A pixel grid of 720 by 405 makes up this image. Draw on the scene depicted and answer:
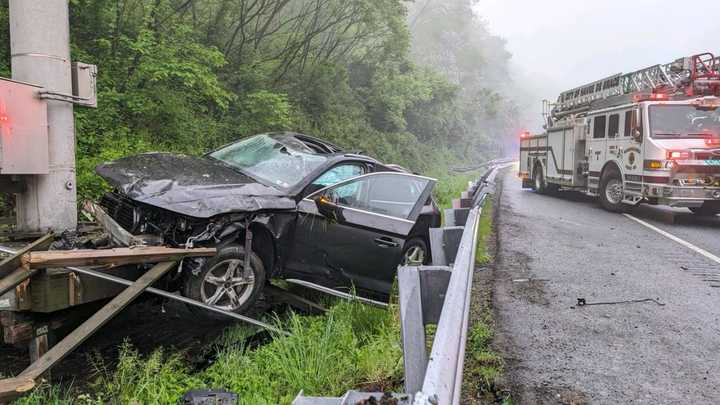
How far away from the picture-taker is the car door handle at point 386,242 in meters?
5.22

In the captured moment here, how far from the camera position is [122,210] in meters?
4.60

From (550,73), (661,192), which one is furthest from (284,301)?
(550,73)

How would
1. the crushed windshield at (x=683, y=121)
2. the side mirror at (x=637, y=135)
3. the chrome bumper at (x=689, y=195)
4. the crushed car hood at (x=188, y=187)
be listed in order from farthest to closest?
the side mirror at (x=637, y=135)
the crushed windshield at (x=683, y=121)
the chrome bumper at (x=689, y=195)
the crushed car hood at (x=188, y=187)

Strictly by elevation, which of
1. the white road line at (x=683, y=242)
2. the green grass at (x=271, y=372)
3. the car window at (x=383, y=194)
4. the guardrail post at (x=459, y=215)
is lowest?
the green grass at (x=271, y=372)

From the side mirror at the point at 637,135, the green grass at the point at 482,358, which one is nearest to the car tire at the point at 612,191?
the side mirror at the point at 637,135

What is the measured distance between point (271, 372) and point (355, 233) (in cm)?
190

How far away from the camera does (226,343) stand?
4.23 metres

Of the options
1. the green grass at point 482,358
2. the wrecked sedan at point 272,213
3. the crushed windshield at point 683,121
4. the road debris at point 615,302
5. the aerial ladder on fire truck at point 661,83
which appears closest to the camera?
the green grass at point 482,358

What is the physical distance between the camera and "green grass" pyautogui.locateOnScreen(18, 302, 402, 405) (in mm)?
3129

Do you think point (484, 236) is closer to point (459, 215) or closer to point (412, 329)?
point (459, 215)

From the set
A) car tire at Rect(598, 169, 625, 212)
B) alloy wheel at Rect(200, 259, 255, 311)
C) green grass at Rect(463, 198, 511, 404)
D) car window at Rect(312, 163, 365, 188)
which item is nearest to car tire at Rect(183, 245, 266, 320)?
alloy wheel at Rect(200, 259, 255, 311)

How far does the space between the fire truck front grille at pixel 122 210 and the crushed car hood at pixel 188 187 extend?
238mm

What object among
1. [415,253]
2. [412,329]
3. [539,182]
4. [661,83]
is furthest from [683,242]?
[539,182]

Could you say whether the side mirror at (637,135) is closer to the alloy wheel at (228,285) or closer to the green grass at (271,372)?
the green grass at (271,372)
